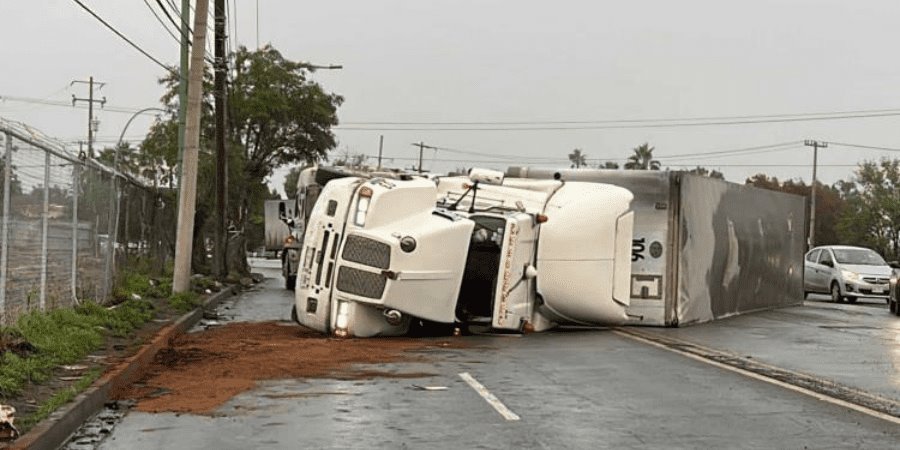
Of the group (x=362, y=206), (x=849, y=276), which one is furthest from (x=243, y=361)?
(x=849, y=276)

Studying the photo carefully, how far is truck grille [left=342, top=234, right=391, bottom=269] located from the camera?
1627 centimetres

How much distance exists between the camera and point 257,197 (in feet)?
182

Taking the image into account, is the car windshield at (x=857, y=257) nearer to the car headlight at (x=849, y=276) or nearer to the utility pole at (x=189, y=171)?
the car headlight at (x=849, y=276)

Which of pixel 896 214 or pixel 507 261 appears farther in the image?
pixel 896 214

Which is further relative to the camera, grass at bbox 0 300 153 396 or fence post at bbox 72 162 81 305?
fence post at bbox 72 162 81 305

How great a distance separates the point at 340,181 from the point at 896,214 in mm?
63796

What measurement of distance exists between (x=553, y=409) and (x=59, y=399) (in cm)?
409

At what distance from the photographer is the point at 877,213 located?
7562 cm

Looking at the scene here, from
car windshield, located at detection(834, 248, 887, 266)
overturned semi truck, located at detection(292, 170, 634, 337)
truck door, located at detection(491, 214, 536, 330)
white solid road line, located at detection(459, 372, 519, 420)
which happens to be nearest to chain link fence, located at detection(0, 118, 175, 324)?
overturned semi truck, located at detection(292, 170, 634, 337)

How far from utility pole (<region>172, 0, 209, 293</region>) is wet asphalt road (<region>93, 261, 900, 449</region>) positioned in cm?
980

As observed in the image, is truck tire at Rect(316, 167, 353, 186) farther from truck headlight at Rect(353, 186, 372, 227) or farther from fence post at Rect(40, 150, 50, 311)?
fence post at Rect(40, 150, 50, 311)

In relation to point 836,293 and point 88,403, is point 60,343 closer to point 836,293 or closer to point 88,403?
point 88,403

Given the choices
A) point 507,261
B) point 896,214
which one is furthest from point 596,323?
point 896,214

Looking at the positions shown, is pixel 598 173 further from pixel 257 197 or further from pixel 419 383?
pixel 257 197
